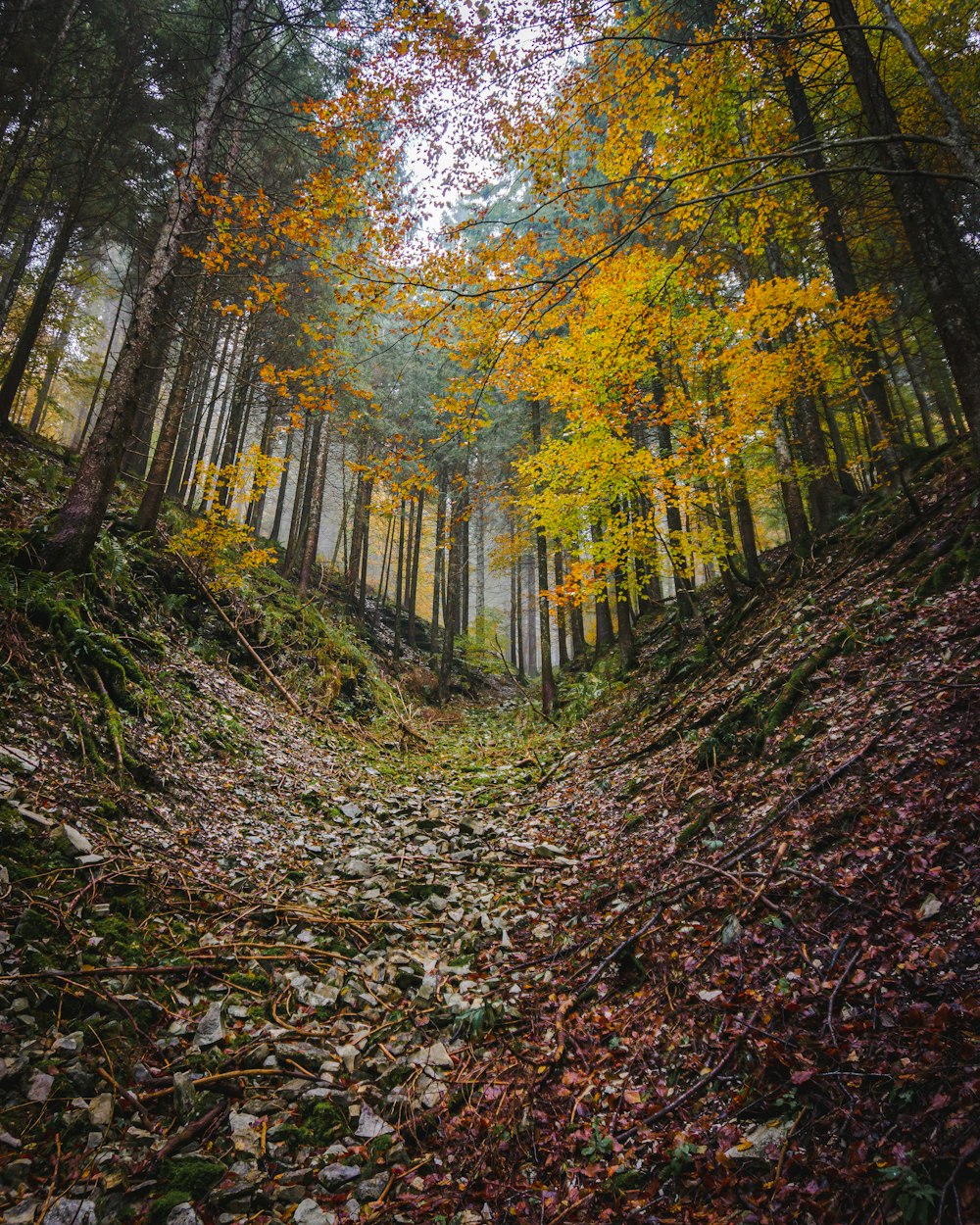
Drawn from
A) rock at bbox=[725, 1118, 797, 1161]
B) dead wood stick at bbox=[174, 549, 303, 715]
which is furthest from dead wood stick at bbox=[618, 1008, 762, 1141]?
dead wood stick at bbox=[174, 549, 303, 715]

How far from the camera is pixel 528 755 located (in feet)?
37.2

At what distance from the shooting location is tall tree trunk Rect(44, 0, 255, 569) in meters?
6.75

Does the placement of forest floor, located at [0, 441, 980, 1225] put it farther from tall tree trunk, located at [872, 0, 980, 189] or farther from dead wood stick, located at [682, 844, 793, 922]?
tall tree trunk, located at [872, 0, 980, 189]

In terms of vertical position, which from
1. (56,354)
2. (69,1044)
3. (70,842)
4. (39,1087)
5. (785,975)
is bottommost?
(39,1087)

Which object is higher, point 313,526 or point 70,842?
Answer: point 313,526

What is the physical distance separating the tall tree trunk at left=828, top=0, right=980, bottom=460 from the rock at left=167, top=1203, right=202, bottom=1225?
747 centimetres

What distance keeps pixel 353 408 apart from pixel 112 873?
64.2ft

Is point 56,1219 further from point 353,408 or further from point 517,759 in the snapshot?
point 353,408

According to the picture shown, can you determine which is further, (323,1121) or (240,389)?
(240,389)

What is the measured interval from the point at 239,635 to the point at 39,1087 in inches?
347

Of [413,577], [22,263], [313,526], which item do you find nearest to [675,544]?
[313,526]

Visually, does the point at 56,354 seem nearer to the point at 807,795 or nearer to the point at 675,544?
the point at 675,544

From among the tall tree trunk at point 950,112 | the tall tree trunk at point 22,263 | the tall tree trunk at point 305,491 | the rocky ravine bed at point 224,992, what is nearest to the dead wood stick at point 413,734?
the rocky ravine bed at point 224,992

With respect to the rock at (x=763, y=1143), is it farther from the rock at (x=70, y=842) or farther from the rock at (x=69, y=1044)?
the rock at (x=70, y=842)
